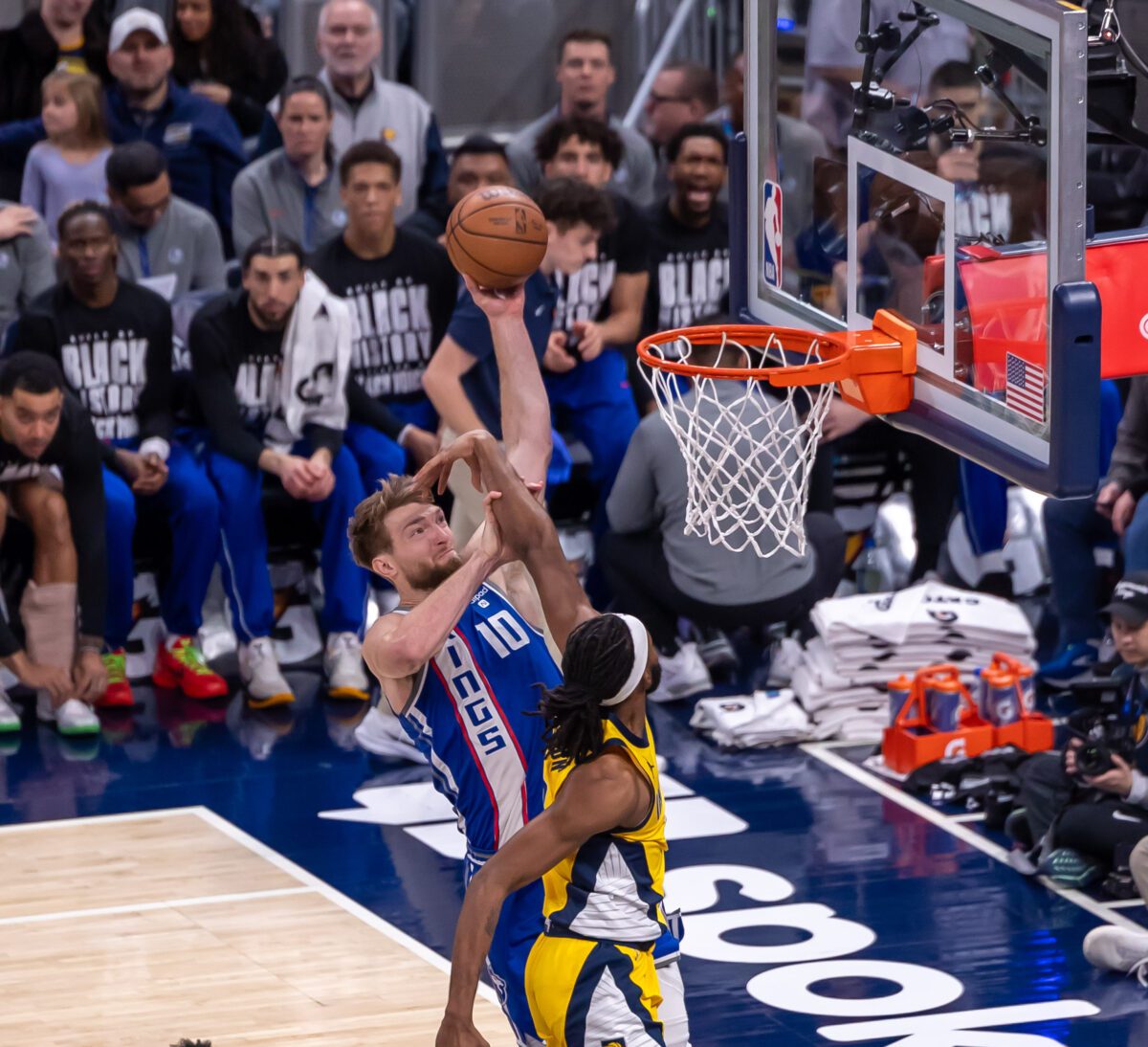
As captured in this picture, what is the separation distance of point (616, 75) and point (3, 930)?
8.27 metres

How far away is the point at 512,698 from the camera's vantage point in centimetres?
532

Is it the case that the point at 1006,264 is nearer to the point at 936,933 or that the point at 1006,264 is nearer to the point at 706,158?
the point at 936,933

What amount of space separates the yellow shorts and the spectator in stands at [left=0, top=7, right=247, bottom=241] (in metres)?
7.00

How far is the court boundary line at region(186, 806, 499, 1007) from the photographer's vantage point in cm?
694

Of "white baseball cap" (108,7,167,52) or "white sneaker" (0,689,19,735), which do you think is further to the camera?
"white baseball cap" (108,7,167,52)

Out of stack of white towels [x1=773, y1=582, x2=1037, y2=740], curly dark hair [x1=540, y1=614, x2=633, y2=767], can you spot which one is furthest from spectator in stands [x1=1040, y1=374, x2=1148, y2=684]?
curly dark hair [x1=540, y1=614, x2=633, y2=767]

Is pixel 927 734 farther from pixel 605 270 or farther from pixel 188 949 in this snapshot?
pixel 188 949

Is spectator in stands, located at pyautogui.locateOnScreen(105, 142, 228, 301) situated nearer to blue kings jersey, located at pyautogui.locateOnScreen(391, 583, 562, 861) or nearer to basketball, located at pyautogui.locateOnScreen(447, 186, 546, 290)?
basketball, located at pyautogui.locateOnScreen(447, 186, 546, 290)

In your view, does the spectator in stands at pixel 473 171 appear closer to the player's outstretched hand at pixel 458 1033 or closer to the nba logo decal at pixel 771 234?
the nba logo decal at pixel 771 234

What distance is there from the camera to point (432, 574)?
17.7 ft

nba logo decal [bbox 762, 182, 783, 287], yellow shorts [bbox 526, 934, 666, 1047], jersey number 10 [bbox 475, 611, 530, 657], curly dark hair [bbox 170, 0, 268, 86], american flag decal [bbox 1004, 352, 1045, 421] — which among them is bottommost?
yellow shorts [bbox 526, 934, 666, 1047]

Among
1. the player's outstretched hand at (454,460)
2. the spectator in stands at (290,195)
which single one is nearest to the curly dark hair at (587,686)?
the player's outstretched hand at (454,460)

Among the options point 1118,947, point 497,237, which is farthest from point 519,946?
point 1118,947

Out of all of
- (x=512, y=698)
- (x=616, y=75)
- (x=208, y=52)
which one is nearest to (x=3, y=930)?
(x=512, y=698)
